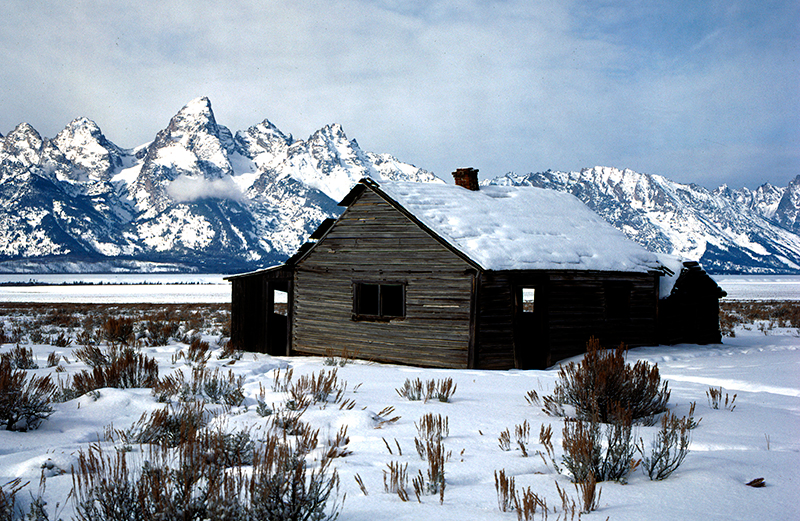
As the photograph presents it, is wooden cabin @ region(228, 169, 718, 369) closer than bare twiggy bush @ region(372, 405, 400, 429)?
No

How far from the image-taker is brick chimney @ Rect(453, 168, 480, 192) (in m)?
16.0

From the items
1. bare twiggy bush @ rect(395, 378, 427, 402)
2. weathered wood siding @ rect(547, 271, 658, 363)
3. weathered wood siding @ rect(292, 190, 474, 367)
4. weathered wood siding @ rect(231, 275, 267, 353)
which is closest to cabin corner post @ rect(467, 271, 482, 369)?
weathered wood siding @ rect(292, 190, 474, 367)

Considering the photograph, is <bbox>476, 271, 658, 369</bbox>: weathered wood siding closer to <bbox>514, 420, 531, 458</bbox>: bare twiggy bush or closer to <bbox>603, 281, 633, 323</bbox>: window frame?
<bbox>603, 281, 633, 323</bbox>: window frame

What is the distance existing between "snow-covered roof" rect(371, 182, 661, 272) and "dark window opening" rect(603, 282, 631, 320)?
575 mm

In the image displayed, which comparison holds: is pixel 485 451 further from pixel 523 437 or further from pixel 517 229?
pixel 517 229

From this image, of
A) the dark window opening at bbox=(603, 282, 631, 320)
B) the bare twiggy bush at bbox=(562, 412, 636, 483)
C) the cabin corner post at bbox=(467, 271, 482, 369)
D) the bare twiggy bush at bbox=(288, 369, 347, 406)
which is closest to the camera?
the bare twiggy bush at bbox=(562, 412, 636, 483)

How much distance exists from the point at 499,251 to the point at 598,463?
833 centimetres

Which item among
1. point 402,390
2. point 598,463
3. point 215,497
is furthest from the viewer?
point 402,390

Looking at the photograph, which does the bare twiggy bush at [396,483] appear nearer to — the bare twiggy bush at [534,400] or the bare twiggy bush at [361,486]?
the bare twiggy bush at [361,486]

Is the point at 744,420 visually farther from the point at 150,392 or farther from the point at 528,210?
the point at 528,210

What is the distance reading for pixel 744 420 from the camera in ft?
18.3

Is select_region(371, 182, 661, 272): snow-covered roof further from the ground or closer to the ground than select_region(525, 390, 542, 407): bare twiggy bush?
further from the ground

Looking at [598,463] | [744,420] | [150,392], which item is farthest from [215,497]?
[744,420]

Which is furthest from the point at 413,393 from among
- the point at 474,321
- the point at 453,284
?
the point at 453,284
